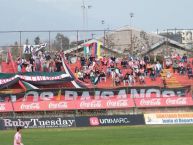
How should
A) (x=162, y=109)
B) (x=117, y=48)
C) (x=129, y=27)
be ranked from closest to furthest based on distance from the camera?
(x=162, y=109)
(x=117, y=48)
(x=129, y=27)

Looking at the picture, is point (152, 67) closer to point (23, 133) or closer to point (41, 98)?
point (41, 98)

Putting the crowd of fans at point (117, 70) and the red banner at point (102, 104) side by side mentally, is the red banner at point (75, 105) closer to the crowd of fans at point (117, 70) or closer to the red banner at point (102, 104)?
the red banner at point (102, 104)

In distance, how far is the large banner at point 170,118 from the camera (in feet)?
150

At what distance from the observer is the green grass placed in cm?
3183

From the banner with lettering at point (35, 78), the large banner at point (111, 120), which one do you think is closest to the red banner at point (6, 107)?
the banner with lettering at point (35, 78)

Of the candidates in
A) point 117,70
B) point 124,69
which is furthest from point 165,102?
point 124,69

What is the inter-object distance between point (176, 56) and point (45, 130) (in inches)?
898

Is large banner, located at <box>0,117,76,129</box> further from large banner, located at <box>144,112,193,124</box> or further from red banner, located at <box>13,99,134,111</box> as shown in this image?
large banner, located at <box>144,112,193,124</box>

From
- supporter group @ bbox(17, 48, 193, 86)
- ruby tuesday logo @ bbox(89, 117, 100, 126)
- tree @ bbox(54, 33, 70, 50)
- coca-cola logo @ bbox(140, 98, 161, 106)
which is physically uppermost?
tree @ bbox(54, 33, 70, 50)

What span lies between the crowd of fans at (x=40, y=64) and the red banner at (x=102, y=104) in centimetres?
594

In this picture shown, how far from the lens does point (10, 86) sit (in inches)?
2110

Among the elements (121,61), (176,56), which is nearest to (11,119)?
(121,61)

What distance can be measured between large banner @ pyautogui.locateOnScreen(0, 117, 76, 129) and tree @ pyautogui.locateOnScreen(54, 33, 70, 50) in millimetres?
16659

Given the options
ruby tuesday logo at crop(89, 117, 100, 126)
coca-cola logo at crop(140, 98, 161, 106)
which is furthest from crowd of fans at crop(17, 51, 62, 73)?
ruby tuesday logo at crop(89, 117, 100, 126)
